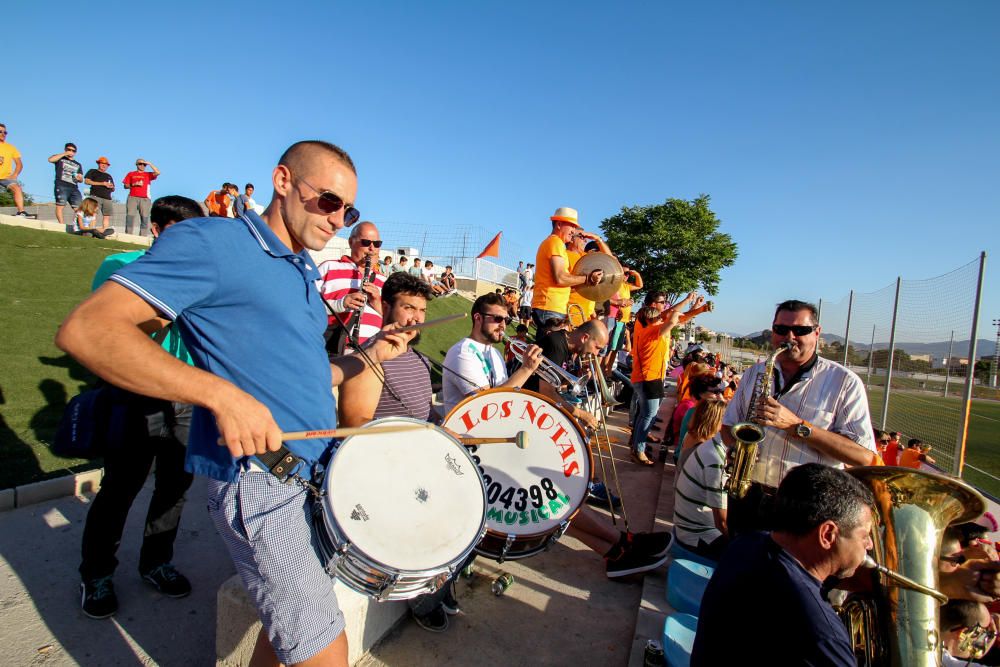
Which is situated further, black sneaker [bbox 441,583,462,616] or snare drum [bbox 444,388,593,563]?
snare drum [bbox 444,388,593,563]

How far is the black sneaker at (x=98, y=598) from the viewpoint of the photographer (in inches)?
101

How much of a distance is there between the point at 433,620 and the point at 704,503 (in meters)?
1.92

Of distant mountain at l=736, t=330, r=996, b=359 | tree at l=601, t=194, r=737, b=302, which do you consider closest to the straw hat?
distant mountain at l=736, t=330, r=996, b=359

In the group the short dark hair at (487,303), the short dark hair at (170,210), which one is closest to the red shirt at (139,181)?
the short dark hair at (170,210)

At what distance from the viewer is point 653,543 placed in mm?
3553

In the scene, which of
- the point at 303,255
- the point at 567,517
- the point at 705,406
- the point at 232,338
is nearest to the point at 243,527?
the point at 232,338

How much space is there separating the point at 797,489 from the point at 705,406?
239cm

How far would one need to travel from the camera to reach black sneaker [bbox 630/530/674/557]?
11.5ft

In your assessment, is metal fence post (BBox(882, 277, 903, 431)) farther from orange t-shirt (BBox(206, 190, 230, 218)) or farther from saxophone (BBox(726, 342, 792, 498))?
orange t-shirt (BBox(206, 190, 230, 218))

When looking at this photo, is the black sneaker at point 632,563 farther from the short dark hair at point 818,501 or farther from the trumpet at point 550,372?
the short dark hair at point 818,501

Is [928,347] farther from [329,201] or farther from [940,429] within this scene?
[329,201]

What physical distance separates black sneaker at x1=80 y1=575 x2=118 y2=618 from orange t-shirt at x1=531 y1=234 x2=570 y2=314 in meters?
4.03

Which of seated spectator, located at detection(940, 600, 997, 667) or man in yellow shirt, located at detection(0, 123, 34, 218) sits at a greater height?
man in yellow shirt, located at detection(0, 123, 34, 218)

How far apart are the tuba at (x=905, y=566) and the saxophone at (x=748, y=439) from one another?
509 mm
